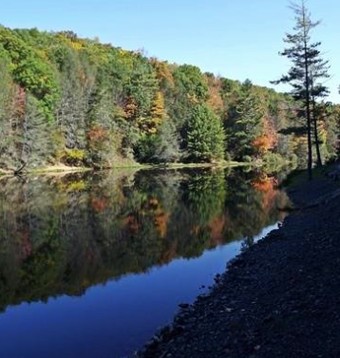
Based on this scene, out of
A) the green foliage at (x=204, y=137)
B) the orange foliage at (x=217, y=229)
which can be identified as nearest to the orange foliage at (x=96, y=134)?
the green foliage at (x=204, y=137)

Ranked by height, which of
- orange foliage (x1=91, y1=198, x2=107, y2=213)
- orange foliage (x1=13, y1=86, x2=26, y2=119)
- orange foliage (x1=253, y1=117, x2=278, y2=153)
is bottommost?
orange foliage (x1=91, y1=198, x2=107, y2=213)

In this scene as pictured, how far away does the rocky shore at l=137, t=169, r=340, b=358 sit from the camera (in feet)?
31.3

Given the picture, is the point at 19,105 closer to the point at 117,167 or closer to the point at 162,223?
the point at 117,167

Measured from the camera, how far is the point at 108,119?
3915 inches

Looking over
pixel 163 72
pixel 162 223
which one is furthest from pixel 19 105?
pixel 162 223

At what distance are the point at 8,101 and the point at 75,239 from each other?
201 ft

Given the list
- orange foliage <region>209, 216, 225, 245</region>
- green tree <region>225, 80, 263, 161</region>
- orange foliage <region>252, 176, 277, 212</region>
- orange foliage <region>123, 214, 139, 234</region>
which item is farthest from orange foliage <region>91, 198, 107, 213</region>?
green tree <region>225, 80, 263, 161</region>

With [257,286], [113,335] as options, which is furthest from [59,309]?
[257,286]

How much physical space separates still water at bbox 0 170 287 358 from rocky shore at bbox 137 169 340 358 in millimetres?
1336

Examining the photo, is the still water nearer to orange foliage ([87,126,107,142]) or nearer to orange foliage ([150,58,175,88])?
orange foliage ([87,126,107,142])

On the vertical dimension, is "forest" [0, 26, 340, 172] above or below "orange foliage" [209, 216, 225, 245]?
above

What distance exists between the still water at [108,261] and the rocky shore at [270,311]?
4.38 ft

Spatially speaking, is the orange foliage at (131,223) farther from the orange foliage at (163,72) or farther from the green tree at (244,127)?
the orange foliage at (163,72)

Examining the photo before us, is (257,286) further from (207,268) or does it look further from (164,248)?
(164,248)
